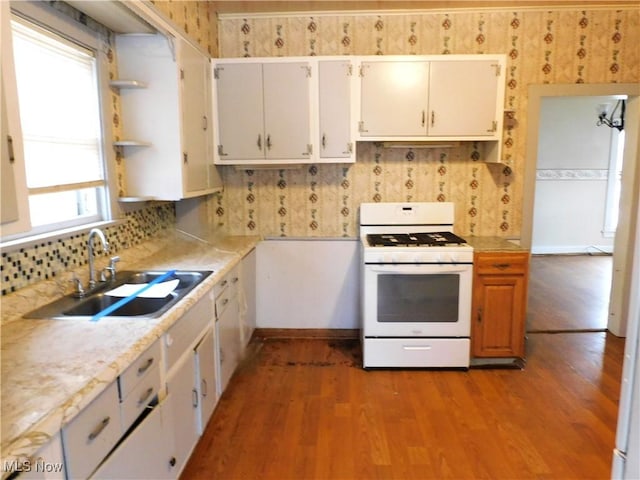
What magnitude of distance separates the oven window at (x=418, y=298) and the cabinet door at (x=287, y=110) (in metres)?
1.16

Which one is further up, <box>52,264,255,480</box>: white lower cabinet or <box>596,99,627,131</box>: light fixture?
<box>596,99,627,131</box>: light fixture

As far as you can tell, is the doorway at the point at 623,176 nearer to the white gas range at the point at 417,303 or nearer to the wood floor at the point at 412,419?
the wood floor at the point at 412,419

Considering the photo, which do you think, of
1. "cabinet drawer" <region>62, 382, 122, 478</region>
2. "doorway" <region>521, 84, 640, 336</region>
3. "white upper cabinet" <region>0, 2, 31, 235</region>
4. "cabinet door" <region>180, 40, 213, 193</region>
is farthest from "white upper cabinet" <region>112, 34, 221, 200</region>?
"doorway" <region>521, 84, 640, 336</region>

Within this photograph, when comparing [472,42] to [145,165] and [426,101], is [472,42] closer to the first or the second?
[426,101]

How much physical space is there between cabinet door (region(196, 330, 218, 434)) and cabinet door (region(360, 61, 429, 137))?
1894 mm

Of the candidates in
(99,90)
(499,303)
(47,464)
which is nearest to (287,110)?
(99,90)

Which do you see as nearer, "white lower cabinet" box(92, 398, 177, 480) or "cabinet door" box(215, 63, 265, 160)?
"white lower cabinet" box(92, 398, 177, 480)

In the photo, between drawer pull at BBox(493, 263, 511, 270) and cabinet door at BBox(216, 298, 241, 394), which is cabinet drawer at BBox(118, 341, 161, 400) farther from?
drawer pull at BBox(493, 263, 511, 270)

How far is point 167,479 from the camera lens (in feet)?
Result: 5.89

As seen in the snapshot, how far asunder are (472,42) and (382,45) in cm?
70

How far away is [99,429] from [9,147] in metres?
0.83

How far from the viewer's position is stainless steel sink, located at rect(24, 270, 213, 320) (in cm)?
178

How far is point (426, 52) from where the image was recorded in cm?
355

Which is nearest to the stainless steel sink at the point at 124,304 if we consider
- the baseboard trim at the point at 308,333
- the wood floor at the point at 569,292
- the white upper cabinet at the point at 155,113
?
the white upper cabinet at the point at 155,113
